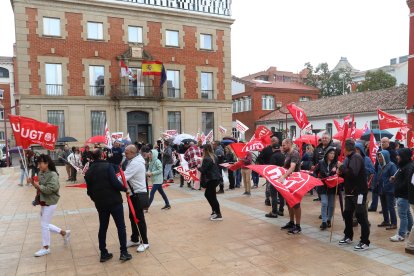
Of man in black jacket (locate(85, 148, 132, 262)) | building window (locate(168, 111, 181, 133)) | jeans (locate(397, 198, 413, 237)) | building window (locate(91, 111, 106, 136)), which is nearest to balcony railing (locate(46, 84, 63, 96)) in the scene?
building window (locate(91, 111, 106, 136))

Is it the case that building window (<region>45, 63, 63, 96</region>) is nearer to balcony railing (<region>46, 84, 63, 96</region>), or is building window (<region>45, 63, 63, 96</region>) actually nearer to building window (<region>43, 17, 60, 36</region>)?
balcony railing (<region>46, 84, 63, 96</region>)

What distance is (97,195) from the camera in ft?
17.1

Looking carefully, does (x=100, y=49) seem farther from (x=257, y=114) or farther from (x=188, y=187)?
(x=257, y=114)

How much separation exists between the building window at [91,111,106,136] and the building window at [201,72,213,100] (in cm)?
840

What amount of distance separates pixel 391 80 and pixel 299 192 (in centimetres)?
3949

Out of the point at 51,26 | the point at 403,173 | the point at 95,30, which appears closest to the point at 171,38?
the point at 95,30

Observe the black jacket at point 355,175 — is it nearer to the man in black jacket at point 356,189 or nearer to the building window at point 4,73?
the man in black jacket at point 356,189

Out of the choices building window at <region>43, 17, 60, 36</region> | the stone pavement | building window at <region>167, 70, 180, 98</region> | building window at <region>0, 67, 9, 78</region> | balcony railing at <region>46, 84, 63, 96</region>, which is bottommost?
the stone pavement

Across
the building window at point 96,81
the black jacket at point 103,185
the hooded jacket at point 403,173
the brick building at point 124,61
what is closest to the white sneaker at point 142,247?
the black jacket at point 103,185

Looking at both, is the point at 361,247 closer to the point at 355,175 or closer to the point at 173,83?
the point at 355,175

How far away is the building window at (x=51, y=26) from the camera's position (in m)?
23.3

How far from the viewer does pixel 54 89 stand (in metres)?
23.9

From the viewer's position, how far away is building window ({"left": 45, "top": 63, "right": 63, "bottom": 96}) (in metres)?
23.7

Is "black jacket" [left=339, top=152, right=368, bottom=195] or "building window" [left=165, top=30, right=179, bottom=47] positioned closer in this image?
"black jacket" [left=339, top=152, right=368, bottom=195]
